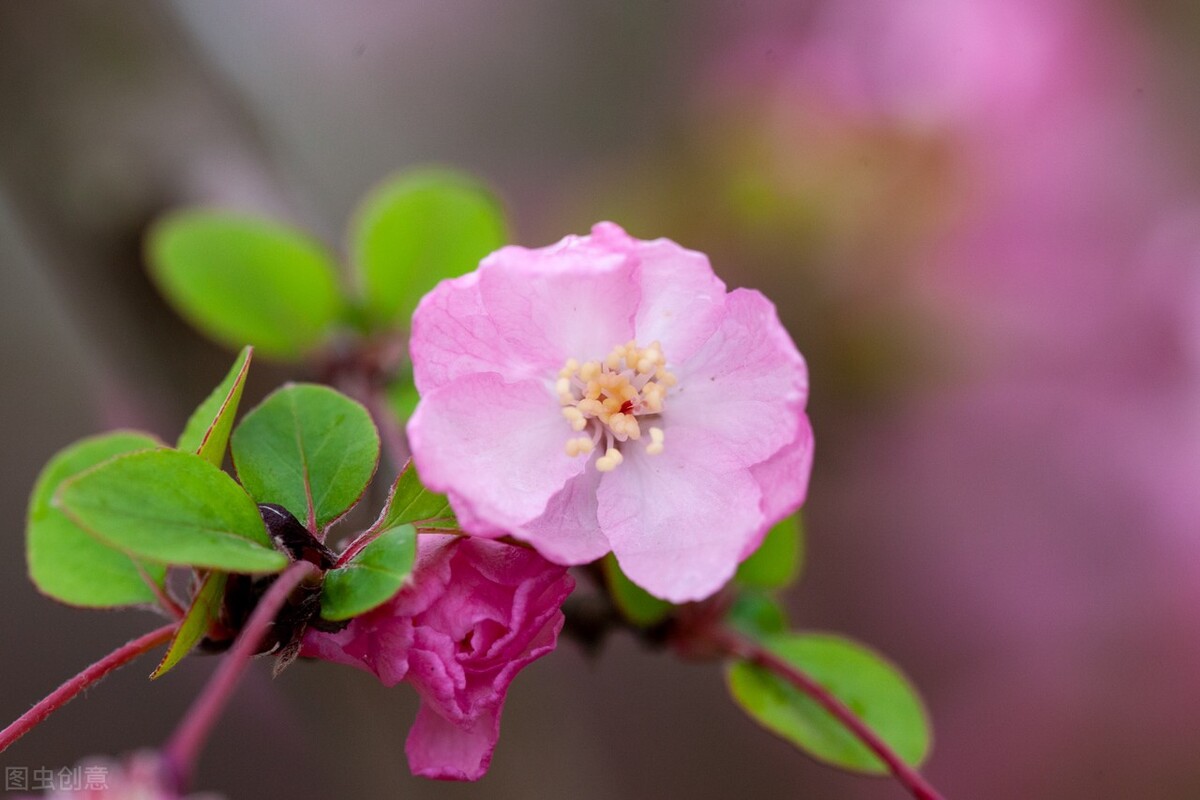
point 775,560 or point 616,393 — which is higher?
point 616,393

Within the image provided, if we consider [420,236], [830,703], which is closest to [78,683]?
[830,703]

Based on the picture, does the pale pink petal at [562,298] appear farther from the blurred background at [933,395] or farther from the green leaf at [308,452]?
the blurred background at [933,395]

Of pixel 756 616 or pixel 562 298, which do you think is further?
pixel 756 616

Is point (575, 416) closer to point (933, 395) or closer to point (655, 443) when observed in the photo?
point (655, 443)

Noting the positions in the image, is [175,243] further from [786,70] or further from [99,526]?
[786,70]

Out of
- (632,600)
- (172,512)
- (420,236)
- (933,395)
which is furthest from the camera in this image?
(933,395)

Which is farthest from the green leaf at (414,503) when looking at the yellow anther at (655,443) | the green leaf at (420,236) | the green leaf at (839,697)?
the green leaf at (420,236)

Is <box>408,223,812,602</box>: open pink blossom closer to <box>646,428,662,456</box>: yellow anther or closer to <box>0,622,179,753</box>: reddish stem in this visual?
<box>646,428,662,456</box>: yellow anther

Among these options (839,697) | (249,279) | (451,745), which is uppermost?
(249,279)
